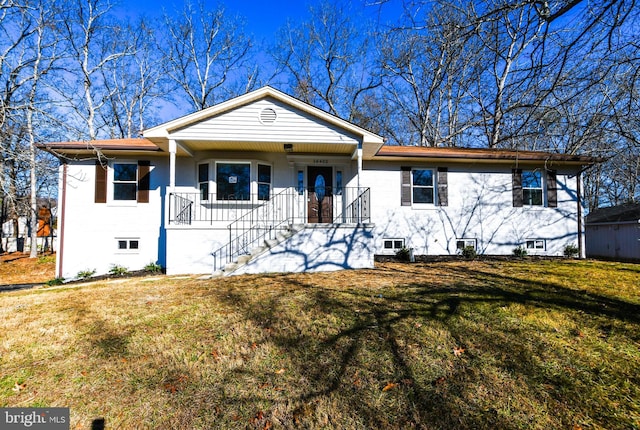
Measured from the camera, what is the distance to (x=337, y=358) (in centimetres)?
316

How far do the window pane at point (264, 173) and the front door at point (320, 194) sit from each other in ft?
4.37

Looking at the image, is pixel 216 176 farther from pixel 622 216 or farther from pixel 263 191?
pixel 622 216

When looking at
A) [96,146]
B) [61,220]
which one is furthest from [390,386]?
[61,220]

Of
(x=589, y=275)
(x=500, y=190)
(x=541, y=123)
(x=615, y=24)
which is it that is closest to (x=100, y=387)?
(x=615, y=24)

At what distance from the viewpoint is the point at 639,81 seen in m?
4.25

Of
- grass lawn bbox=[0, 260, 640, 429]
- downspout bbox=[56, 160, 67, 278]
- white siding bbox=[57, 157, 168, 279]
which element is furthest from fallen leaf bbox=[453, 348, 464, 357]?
downspout bbox=[56, 160, 67, 278]

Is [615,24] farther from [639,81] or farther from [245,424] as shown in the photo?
[245,424]

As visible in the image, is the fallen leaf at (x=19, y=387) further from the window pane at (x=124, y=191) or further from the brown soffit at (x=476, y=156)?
the brown soffit at (x=476, y=156)

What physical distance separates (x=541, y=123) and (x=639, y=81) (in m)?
1.19

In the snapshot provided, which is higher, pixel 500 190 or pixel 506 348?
pixel 500 190

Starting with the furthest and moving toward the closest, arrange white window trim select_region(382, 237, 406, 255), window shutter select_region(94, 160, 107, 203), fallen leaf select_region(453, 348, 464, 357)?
white window trim select_region(382, 237, 406, 255) → window shutter select_region(94, 160, 107, 203) → fallen leaf select_region(453, 348, 464, 357)

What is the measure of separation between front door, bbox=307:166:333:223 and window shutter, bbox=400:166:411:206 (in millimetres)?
2479

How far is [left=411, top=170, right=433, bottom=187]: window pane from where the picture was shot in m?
10.6

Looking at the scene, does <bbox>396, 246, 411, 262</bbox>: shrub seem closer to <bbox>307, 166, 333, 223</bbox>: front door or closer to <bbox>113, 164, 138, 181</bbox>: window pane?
<bbox>307, 166, 333, 223</bbox>: front door
